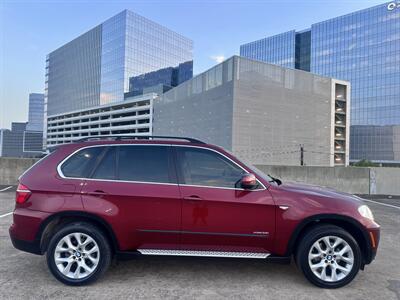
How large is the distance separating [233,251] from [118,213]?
A: 143cm

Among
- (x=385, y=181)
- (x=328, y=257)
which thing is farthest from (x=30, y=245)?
(x=385, y=181)

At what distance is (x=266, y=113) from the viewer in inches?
2147

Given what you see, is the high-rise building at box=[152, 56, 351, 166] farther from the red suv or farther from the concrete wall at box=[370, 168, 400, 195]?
the red suv

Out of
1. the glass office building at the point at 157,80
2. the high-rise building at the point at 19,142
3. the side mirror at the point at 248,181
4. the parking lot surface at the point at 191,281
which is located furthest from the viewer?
the high-rise building at the point at 19,142

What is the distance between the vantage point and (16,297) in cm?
329

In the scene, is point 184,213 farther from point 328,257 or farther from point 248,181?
point 328,257

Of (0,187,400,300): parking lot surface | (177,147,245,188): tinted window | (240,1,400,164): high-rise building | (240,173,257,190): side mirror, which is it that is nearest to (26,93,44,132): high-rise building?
(240,1,400,164): high-rise building

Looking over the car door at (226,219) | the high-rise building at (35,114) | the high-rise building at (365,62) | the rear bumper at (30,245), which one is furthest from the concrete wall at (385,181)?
the high-rise building at (35,114)

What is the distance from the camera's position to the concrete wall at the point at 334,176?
1305 cm

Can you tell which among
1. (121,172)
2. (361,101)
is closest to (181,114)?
(361,101)

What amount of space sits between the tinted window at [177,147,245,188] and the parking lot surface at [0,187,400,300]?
1.19m

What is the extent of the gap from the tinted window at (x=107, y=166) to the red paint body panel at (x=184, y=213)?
118mm

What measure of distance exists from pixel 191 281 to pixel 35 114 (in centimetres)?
18438

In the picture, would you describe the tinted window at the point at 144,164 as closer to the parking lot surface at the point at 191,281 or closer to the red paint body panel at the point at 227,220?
the red paint body panel at the point at 227,220
